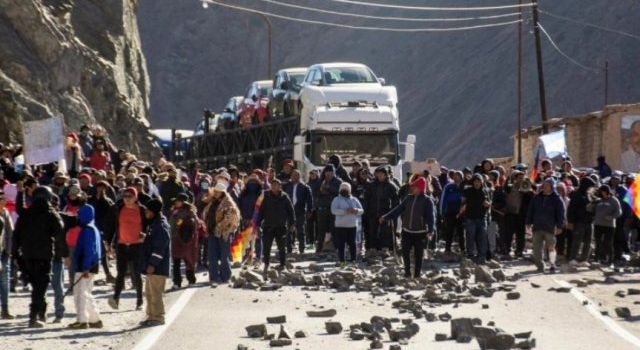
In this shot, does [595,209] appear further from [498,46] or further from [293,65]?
[293,65]

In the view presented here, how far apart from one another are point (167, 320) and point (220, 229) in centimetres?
659

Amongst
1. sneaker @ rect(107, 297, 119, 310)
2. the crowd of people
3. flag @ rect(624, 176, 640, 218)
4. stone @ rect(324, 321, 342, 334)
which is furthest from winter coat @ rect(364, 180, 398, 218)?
stone @ rect(324, 321, 342, 334)

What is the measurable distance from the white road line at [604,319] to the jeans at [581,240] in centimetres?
527

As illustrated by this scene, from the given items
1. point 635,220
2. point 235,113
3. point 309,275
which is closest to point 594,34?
point 235,113

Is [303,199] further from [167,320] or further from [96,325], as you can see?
Result: [96,325]

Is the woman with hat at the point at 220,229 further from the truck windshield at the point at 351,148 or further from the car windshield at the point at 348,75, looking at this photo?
the car windshield at the point at 348,75

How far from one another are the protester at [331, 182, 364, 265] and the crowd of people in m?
0.02

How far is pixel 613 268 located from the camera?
2816 centimetres

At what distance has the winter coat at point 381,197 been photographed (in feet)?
100

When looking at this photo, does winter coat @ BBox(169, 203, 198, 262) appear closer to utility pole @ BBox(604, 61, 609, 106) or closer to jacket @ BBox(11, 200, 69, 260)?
jacket @ BBox(11, 200, 69, 260)

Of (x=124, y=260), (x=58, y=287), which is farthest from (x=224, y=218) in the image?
(x=58, y=287)

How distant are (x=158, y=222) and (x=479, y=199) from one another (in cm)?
1077

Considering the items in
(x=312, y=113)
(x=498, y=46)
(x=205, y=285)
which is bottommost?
(x=205, y=285)

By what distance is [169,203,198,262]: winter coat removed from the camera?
915 inches
